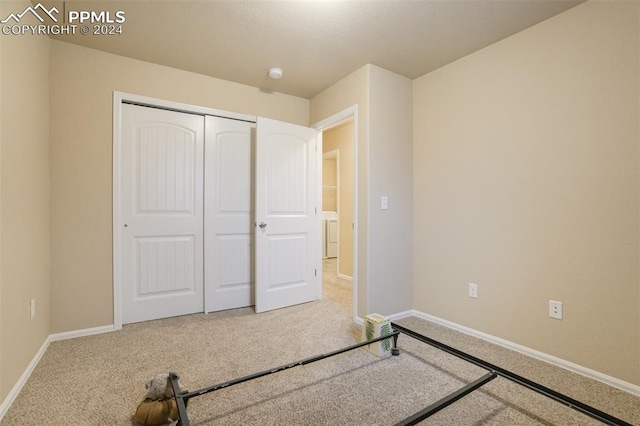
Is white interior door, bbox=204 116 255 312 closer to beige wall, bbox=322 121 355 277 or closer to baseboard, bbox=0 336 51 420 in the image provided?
baseboard, bbox=0 336 51 420

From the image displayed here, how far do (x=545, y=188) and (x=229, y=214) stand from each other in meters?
2.77

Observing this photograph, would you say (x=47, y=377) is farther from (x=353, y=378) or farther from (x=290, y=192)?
(x=290, y=192)

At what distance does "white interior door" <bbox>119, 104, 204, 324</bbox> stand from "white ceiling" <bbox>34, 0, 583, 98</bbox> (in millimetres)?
616

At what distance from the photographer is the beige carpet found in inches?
58.7

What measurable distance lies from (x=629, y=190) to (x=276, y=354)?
96.4 inches

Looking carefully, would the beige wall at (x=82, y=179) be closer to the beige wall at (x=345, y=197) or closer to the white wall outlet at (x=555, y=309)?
the beige wall at (x=345, y=197)

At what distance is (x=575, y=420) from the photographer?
57.9 inches

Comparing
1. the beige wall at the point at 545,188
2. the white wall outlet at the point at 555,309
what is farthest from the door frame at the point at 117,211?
the white wall outlet at the point at 555,309

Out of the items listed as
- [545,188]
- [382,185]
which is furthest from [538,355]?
[382,185]

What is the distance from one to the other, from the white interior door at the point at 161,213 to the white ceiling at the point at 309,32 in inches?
24.3

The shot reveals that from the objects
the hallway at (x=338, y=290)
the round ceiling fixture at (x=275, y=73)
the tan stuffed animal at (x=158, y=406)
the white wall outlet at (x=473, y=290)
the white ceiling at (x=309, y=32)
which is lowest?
the hallway at (x=338, y=290)

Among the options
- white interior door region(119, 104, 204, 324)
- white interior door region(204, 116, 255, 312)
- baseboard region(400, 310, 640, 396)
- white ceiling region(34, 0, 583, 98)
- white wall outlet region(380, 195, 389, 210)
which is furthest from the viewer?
white interior door region(204, 116, 255, 312)

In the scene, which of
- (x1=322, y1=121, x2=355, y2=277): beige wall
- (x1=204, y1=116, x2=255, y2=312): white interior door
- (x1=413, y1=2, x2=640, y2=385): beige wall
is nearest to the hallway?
(x1=322, y1=121, x2=355, y2=277): beige wall

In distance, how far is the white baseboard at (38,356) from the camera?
5.03ft
